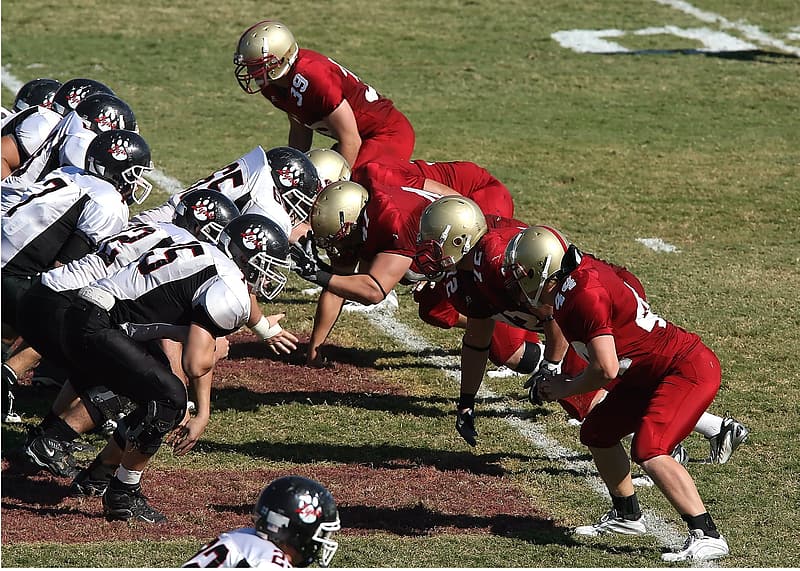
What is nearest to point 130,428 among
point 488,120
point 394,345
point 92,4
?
point 394,345

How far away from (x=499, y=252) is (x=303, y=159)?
150 cm

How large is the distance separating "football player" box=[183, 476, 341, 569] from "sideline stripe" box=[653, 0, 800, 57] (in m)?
13.7

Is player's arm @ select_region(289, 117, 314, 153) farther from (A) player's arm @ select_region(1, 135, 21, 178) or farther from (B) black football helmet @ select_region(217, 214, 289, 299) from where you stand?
(B) black football helmet @ select_region(217, 214, 289, 299)

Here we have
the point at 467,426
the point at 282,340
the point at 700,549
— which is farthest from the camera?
the point at 467,426

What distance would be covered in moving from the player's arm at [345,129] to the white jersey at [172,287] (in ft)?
8.35

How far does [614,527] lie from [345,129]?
141 inches

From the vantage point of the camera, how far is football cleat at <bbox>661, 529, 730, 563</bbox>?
16.1ft

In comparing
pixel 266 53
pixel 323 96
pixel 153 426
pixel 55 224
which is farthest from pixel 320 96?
pixel 153 426

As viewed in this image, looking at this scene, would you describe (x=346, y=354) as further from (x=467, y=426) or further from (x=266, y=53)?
(x=266, y=53)

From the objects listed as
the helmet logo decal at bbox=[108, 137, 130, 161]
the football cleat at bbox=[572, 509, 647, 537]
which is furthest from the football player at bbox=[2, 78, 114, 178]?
the football cleat at bbox=[572, 509, 647, 537]

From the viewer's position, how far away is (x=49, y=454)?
5805 mm

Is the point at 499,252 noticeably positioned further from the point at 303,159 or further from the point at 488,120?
the point at 488,120

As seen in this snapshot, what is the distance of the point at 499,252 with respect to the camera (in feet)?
19.6

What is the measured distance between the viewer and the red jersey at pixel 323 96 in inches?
307
